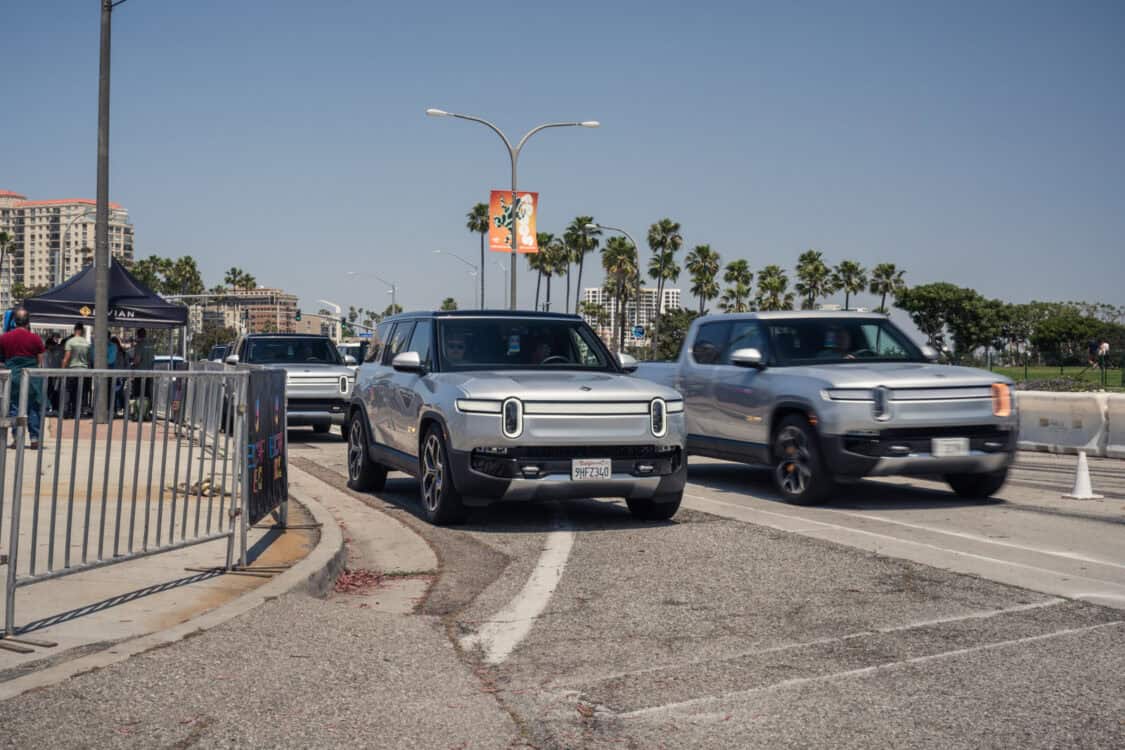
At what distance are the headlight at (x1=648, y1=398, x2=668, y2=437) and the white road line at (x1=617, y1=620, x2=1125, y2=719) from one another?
406 cm

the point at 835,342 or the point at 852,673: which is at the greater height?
the point at 835,342

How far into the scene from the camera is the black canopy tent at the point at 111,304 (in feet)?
75.3

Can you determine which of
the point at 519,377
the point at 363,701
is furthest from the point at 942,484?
the point at 363,701

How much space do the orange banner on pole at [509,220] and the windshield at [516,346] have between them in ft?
86.6

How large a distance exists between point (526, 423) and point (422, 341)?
2.23 m

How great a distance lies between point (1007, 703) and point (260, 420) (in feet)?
17.2

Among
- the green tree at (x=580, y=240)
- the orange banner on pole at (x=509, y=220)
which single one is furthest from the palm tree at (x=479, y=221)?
the orange banner on pole at (x=509, y=220)

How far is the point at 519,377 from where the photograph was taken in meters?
9.71

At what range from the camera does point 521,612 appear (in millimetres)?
6531

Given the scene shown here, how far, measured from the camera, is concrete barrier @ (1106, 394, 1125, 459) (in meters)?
17.3

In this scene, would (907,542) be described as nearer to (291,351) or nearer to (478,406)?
(478,406)

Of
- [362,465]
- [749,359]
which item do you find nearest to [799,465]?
[749,359]

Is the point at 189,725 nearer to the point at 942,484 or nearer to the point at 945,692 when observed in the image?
the point at 945,692

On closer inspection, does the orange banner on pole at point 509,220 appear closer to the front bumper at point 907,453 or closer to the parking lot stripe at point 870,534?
the parking lot stripe at point 870,534
